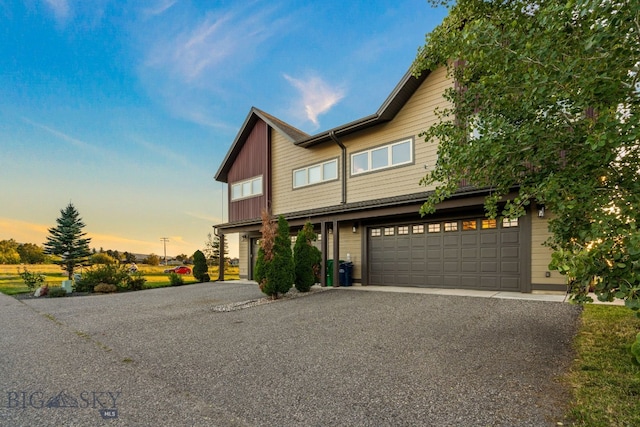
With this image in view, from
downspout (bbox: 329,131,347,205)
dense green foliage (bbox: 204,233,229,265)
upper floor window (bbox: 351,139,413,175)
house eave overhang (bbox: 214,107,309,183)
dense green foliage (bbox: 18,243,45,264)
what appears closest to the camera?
upper floor window (bbox: 351,139,413,175)

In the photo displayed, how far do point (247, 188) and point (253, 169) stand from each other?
1.05 metres

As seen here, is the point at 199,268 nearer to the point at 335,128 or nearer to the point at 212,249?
the point at 335,128

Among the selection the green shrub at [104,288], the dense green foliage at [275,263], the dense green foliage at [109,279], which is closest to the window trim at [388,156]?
the dense green foliage at [275,263]

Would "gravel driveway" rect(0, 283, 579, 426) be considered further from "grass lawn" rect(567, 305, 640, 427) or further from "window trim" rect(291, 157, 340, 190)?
"window trim" rect(291, 157, 340, 190)

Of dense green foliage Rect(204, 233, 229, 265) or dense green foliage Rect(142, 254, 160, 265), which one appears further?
dense green foliage Rect(142, 254, 160, 265)

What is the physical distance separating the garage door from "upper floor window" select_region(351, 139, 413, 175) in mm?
2207

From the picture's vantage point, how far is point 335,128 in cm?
1220

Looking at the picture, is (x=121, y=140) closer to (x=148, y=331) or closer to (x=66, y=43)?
(x=66, y=43)

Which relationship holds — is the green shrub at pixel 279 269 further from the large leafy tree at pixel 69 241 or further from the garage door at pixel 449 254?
the large leafy tree at pixel 69 241

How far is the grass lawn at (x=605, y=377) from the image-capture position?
8.51ft

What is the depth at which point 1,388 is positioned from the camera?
11.6ft

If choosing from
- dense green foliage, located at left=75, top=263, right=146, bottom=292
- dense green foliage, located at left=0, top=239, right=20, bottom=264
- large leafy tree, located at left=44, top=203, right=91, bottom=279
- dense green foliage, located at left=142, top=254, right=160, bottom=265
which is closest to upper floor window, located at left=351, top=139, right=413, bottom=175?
dense green foliage, located at left=75, top=263, right=146, bottom=292

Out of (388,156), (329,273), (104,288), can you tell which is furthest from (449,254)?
(104,288)

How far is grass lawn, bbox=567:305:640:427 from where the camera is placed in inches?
102
